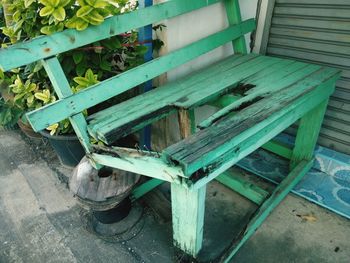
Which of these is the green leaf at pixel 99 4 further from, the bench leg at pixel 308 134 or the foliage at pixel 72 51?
the bench leg at pixel 308 134

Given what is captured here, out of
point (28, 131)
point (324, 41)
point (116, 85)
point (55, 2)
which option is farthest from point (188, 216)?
point (28, 131)

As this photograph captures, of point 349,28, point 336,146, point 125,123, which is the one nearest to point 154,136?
point 125,123

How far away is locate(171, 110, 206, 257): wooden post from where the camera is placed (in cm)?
159

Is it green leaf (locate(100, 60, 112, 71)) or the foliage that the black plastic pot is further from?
green leaf (locate(100, 60, 112, 71))

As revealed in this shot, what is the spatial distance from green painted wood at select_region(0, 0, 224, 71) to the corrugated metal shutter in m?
0.96

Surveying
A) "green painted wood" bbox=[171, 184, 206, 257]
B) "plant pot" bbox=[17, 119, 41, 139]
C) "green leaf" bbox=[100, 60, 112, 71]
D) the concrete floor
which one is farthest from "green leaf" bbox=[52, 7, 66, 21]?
"plant pot" bbox=[17, 119, 41, 139]

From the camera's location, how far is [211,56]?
2.86 m

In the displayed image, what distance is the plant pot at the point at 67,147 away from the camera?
8.64 feet

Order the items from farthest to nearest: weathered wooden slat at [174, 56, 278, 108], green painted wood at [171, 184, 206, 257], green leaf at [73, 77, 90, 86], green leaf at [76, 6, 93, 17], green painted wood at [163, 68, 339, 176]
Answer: green leaf at [73, 77, 90, 86], weathered wooden slat at [174, 56, 278, 108], green leaf at [76, 6, 93, 17], green painted wood at [171, 184, 206, 257], green painted wood at [163, 68, 339, 176]

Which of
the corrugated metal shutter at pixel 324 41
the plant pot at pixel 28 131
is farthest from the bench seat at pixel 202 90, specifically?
the plant pot at pixel 28 131

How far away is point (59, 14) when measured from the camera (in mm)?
1776

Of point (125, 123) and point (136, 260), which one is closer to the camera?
point (125, 123)

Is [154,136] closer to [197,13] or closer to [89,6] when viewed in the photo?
[197,13]

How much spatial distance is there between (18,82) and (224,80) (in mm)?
1806
